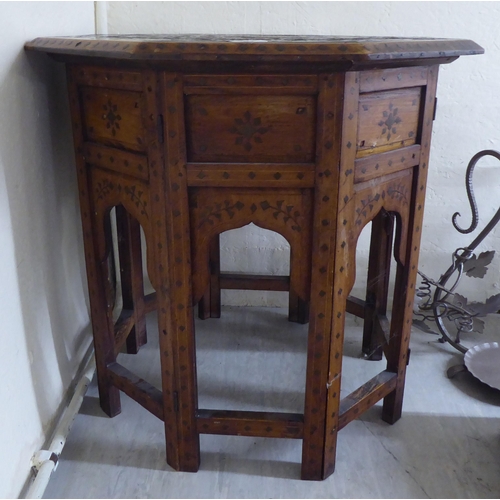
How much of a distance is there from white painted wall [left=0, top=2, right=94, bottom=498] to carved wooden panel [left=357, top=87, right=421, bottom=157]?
85cm

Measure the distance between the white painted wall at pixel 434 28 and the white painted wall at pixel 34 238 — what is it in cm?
34

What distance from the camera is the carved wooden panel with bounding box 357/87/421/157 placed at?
1.26m

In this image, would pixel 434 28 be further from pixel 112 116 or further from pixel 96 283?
pixel 96 283

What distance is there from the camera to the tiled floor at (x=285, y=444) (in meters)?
1.55

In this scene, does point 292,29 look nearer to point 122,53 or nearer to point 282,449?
point 122,53

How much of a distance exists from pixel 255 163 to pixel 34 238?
686 millimetres

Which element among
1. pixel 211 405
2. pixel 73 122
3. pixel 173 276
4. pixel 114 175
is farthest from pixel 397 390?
pixel 73 122

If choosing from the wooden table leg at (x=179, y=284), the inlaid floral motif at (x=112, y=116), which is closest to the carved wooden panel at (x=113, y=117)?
the inlaid floral motif at (x=112, y=116)

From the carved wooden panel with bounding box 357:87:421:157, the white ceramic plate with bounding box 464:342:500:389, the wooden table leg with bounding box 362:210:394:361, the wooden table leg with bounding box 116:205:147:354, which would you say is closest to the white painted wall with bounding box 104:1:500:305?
the wooden table leg with bounding box 362:210:394:361

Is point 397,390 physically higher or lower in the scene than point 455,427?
higher

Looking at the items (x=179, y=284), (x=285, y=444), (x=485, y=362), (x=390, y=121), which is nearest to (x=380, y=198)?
(x=390, y=121)

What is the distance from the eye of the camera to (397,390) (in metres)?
1.77

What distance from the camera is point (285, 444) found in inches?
67.4

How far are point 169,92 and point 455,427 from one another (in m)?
1.37
